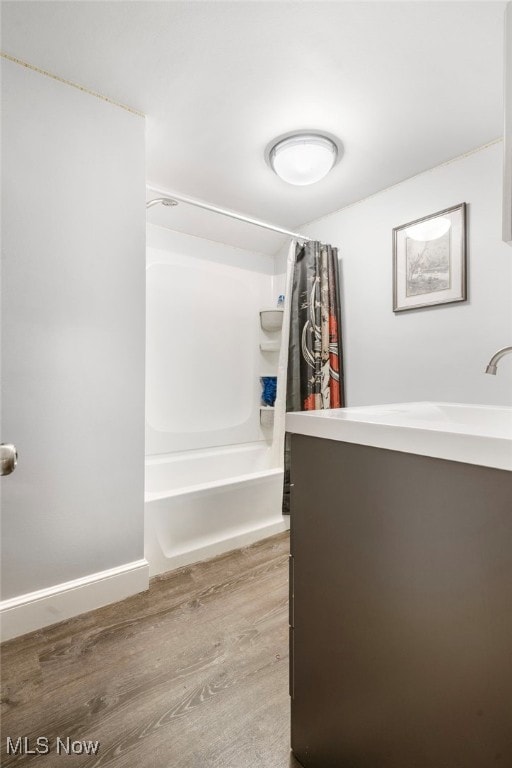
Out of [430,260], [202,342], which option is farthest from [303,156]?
[202,342]

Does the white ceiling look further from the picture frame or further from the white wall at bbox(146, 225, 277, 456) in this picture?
the white wall at bbox(146, 225, 277, 456)

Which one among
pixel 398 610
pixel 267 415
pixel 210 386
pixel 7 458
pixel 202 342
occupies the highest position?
pixel 202 342

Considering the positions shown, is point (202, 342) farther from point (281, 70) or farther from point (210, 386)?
point (281, 70)

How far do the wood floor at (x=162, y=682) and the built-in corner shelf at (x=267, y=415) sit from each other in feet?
5.36

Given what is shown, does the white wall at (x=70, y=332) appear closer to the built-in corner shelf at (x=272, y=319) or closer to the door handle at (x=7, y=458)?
the door handle at (x=7, y=458)

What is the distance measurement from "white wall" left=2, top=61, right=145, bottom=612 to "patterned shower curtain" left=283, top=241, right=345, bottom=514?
1.09 m

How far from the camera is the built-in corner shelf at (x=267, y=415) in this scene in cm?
329

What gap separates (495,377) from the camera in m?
1.92

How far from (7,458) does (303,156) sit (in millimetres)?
1936

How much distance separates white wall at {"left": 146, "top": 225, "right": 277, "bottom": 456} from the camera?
9.23 ft

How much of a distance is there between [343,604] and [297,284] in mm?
2113

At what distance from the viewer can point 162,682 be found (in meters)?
1.24

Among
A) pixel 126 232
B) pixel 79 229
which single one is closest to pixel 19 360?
pixel 79 229

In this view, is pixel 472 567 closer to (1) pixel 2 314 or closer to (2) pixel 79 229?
(1) pixel 2 314
